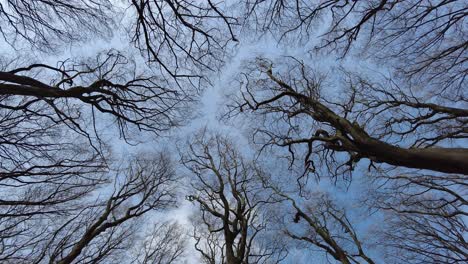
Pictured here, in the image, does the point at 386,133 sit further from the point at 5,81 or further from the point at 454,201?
the point at 5,81

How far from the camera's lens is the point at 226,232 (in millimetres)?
8539

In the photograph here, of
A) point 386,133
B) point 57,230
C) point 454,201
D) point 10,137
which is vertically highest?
point 386,133

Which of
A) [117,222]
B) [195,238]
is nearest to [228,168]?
[195,238]

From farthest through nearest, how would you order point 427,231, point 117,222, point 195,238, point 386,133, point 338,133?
point 195,238 < point 117,222 < point 427,231 < point 386,133 < point 338,133

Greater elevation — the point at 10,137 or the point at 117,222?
the point at 117,222

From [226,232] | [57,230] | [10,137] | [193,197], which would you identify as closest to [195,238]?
[193,197]

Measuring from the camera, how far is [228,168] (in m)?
11.3

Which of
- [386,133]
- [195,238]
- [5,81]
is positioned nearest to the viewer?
[5,81]

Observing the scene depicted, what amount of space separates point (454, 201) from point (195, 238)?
305 inches

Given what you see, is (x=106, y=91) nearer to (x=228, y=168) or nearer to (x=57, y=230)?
(x=57, y=230)

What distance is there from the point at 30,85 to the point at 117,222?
6287mm

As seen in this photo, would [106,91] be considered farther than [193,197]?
No

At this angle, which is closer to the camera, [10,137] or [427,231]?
[10,137]

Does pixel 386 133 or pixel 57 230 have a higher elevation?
pixel 386 133
